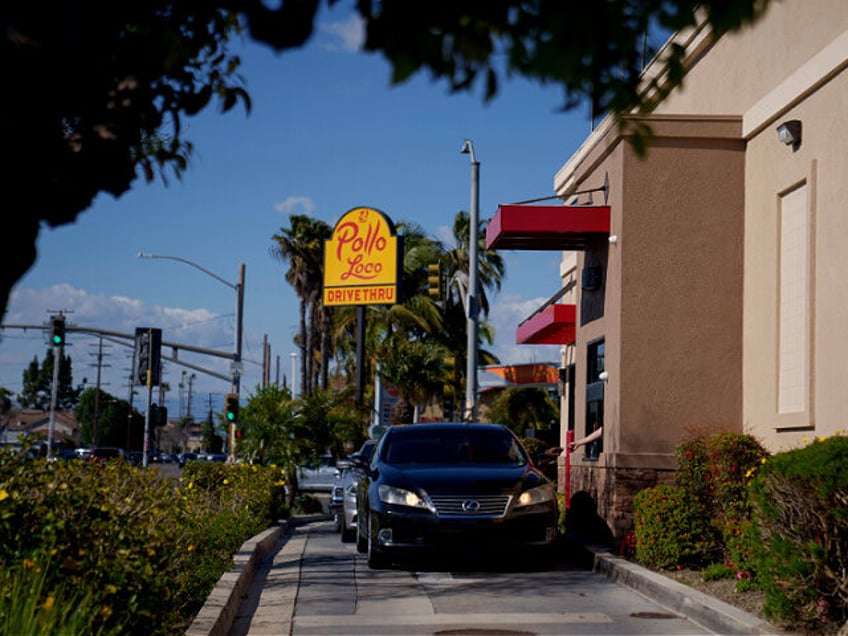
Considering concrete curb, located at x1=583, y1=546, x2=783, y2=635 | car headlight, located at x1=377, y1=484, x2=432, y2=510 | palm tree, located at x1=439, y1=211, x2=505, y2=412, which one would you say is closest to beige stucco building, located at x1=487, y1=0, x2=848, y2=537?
concrete curb, located at x1=583, y1=546, x2=783, y2=635

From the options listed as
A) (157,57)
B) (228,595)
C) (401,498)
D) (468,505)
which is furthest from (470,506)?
(157,57)

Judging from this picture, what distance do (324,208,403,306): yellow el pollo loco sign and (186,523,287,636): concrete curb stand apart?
2326cm

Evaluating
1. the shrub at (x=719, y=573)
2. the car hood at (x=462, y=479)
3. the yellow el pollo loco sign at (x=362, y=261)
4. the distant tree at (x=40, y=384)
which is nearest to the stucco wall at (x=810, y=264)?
the shrub at (x=719, y=573)

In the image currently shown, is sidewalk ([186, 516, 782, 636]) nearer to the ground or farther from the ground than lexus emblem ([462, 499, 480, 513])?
nearer to the ground

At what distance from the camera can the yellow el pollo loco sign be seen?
127ft

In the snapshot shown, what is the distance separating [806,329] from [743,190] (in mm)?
2802

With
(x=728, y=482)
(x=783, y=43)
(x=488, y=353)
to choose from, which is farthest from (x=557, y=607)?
(x=488, y=353)

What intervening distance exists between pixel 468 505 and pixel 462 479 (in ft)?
1.13

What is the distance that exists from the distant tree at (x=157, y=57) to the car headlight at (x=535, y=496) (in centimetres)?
899

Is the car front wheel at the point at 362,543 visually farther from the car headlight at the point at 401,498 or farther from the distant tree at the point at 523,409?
the distant tree at the point at 523,409

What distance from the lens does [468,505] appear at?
13.3 meters

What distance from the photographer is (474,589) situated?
1224cm

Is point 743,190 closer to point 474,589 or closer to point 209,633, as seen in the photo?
point 474,589

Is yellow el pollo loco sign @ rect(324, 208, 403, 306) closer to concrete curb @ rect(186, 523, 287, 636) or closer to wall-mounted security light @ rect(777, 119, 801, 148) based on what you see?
concrete curb @ rect(186, 523, 287, 636)
